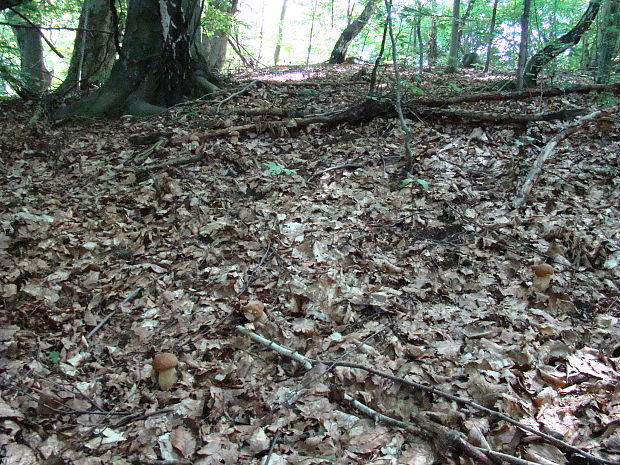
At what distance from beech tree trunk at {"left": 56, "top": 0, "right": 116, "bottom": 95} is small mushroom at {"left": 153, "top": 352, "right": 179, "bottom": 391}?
27.2 ft

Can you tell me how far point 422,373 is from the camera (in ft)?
10.0

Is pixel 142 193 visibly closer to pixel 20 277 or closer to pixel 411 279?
pixel 20 277

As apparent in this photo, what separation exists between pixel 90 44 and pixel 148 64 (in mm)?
3274

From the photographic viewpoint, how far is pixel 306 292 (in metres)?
3.94

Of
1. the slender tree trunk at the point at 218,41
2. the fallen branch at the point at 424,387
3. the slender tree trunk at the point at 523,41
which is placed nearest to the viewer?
the fallen branch at the point at 424,387

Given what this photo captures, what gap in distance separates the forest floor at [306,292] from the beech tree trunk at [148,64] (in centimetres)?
67

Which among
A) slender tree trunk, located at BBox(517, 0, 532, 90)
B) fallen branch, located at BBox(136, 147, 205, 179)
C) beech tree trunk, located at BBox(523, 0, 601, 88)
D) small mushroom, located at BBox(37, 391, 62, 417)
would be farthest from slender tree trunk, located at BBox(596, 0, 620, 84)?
small mushroom, located at BBox(37, 391, 62, 417)

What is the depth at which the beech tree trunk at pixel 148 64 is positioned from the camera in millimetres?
7348

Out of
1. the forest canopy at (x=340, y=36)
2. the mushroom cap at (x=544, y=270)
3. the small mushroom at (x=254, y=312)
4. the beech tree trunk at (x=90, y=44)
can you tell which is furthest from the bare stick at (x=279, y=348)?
the beech tree trunk at (x=90, y=44)

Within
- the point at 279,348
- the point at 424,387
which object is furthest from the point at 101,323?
the point at 424,387

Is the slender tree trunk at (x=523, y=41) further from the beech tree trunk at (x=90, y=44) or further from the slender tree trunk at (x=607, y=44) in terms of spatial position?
the beech tree trunk at (x=90, y=44)

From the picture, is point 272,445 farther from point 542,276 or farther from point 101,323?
point 542,276

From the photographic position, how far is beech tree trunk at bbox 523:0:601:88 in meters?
7.37

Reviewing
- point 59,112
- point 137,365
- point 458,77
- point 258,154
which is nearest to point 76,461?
point 137,365
